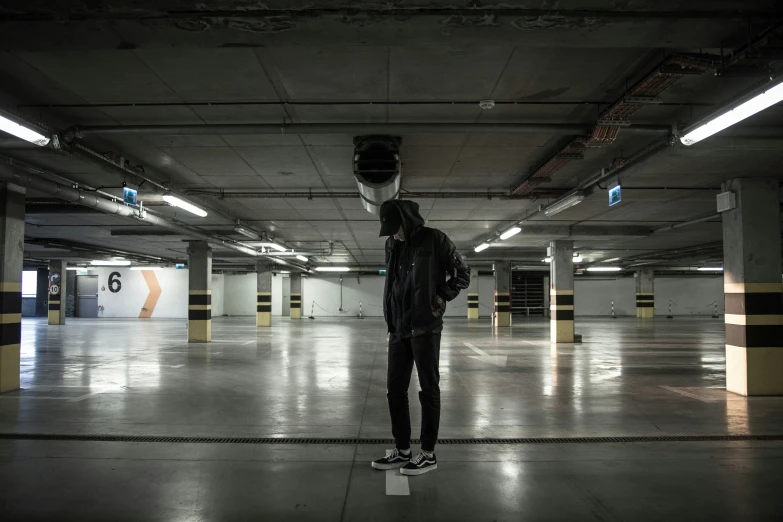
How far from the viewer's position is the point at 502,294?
81.6 feet

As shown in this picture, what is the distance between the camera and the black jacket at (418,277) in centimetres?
342

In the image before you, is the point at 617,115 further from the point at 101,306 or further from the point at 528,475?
the point at 101,306

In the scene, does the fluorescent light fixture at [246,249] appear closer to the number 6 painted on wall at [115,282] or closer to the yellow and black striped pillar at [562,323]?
the yellow and black striped pillar at [562,323]

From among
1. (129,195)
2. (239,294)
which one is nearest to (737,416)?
(129,195)

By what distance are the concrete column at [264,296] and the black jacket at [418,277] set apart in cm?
2147

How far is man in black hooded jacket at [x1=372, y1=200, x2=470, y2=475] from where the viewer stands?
3414mm

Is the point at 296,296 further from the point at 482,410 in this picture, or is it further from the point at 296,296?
the point at 482,410

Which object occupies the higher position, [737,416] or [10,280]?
[10,280]

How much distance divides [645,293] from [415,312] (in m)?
33.4

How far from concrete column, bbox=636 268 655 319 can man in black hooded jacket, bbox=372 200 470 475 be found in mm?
32423

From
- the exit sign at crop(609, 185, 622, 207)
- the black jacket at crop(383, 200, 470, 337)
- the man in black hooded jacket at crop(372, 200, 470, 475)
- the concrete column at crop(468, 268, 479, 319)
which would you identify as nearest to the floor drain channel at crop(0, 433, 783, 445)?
the man in black hooded jacket at crop(372, 200, 470, 475)

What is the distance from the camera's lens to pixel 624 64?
4336 mm

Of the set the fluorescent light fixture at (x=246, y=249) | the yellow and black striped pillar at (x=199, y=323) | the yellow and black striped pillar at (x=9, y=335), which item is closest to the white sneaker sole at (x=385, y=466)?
the yellow and black striped pillar at (x=9, y=335)

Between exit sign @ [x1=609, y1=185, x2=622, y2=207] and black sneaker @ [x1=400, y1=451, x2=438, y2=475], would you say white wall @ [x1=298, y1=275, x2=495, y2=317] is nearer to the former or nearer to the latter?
exit sign @ [x1=609, y1=185, x2=622, y2=207]
